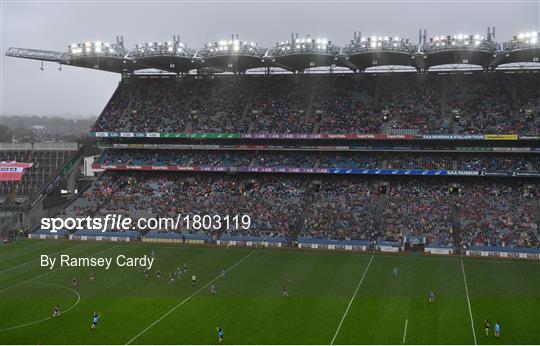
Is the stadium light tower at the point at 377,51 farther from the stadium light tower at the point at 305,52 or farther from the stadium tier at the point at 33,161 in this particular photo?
the stadium tier at the point at 33,161

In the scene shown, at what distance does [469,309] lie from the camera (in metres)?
35.2

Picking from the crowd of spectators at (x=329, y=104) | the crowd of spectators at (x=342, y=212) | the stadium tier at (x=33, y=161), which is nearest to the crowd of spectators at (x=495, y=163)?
the crowd of spectators at (x=329, y=104)

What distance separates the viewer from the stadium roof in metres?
60.4

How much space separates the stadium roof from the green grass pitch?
24442 mm

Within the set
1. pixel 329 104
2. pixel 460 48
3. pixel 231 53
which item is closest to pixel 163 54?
pixel 231 53

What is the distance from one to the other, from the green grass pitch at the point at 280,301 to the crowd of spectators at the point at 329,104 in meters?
21.0

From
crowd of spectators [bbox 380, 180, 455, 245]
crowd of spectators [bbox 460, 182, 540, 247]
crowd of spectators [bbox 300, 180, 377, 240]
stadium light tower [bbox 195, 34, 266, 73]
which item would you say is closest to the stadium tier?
stadium light tower [bbox 195, 34, 266, 73]

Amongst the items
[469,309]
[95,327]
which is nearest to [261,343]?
[95,327]

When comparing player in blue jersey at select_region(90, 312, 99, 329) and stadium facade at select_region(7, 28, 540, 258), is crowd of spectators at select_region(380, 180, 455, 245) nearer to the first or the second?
stadium facade at select_region(7, 28, 540, 258)

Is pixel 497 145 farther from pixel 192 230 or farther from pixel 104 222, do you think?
pixel 104 222

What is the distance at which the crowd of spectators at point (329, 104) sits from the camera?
65.8 meters

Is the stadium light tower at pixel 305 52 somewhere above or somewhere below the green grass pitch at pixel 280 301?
above

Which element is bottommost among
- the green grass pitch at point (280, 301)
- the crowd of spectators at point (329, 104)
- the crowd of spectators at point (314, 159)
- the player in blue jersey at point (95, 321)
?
the green grass pitch at point (280, 301)

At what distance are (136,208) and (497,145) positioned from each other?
43.6 metres
